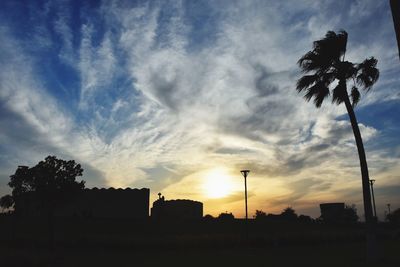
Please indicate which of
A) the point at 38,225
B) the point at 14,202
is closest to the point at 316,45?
the point at 14,202

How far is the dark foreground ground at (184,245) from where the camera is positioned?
21.7 m

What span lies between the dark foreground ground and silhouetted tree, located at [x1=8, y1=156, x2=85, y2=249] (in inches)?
172

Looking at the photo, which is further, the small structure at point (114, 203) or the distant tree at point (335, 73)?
the small structure at point (114, 203)

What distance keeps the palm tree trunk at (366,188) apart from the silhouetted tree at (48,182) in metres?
Answer: 29.3

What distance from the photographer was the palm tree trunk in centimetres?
1986

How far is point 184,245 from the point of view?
111 ft

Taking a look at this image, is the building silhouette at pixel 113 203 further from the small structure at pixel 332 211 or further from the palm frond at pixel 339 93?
the palm frond at pixel 339 93

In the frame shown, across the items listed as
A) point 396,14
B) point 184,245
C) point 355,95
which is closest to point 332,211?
point 184,245

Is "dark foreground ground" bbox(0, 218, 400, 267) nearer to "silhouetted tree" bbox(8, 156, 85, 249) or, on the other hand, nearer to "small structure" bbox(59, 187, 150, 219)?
"silhouetted tree" bbox(8, 156, 85, 249)

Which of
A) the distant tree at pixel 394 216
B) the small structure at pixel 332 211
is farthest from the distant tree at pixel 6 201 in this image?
the distant tree at pixel 394 216

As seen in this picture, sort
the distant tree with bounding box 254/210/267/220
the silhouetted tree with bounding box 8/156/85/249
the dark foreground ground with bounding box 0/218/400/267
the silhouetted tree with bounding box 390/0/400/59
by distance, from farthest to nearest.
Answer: the distant tree with bounding box 254/210/267/220 < the silhouetted tree with bounding box 8/156/85/249 < the dark foreground ground with bounding box 0/218/400/267 < the silhouetted tree with bounding box 390/0/400/59

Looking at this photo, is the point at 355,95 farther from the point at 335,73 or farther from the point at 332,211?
the point at 332,211

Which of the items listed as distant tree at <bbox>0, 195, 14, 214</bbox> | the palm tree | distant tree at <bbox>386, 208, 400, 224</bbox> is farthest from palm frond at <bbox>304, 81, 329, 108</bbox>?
distant tree at <bbox>386, 208, 400, 224</bbox>

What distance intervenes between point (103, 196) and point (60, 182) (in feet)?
117
